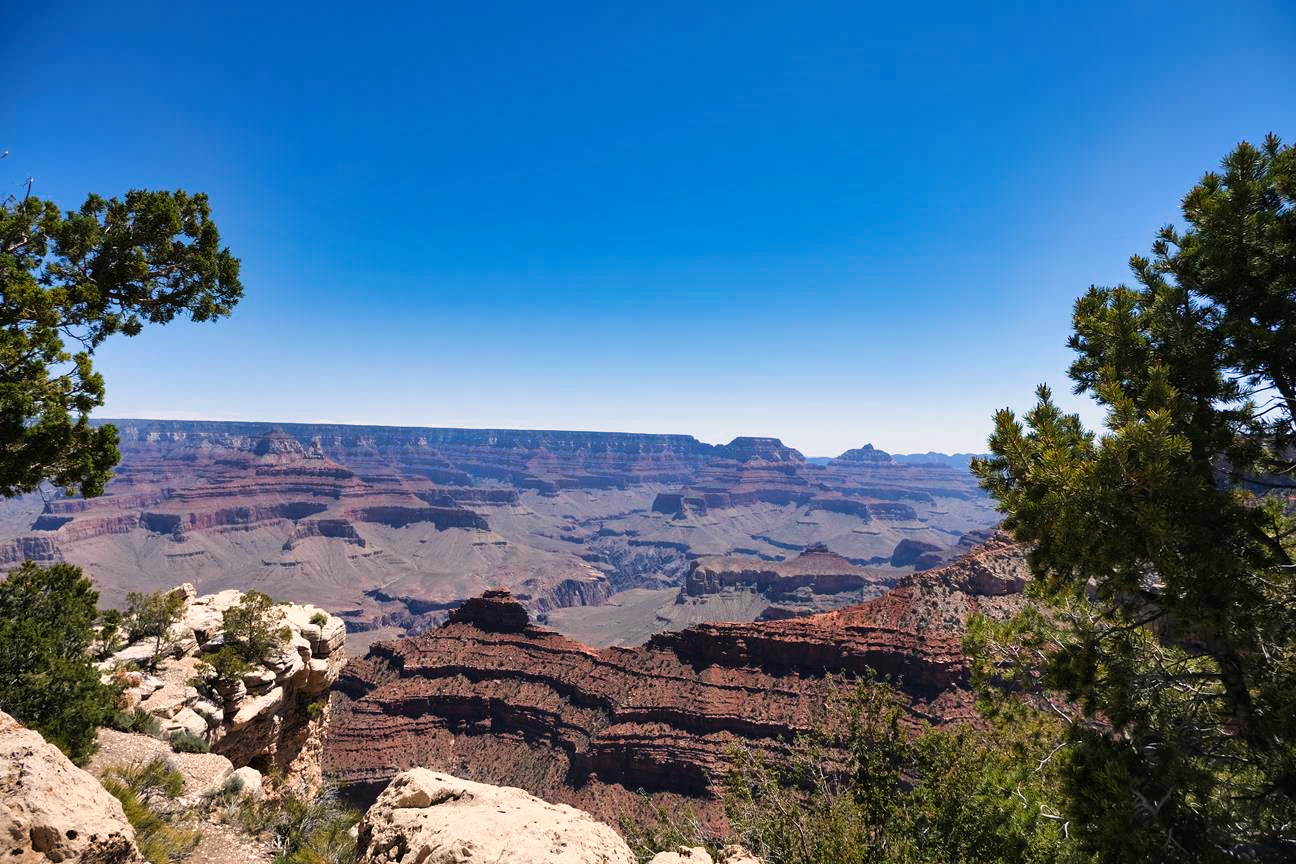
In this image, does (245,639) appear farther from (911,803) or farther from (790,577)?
(790,577)

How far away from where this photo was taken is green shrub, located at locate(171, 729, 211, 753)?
563 inches

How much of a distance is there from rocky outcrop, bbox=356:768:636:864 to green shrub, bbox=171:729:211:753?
33.2 ft

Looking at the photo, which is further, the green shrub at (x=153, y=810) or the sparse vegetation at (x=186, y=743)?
the sparse vegetation at (x=186, y=743)

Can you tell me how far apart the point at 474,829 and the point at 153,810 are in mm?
8560

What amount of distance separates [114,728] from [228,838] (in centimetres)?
586

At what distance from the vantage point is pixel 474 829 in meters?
6.81

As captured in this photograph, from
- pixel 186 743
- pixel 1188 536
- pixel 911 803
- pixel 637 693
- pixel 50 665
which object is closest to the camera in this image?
pixel 1188 536

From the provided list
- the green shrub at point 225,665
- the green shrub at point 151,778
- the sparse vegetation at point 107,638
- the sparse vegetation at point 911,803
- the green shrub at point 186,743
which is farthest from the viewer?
the green shrub at point 225,665

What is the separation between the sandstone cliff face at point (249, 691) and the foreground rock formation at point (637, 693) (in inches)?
1608

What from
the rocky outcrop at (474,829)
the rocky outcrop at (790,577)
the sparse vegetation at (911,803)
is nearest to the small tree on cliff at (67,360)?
the rocky outcrop at (474,829)

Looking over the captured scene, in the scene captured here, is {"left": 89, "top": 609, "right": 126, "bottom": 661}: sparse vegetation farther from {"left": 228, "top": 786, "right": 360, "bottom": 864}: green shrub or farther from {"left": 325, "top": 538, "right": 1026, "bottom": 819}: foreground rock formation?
{"left": 325, "top": 538, "right": 1026, "bottom": 819}: foreground rock formation

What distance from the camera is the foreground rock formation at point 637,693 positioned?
57594 millimetres

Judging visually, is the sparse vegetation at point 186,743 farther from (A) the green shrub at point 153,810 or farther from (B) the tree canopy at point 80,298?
(B) the tree canopy at point 80,298

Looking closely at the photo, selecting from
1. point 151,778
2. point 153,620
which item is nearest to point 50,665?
point 151,778
